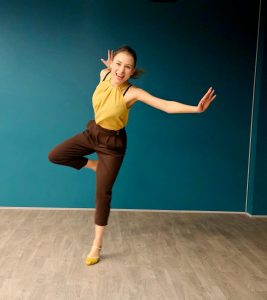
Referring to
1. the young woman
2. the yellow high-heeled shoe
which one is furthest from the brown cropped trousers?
the yellow high-heeled shoe

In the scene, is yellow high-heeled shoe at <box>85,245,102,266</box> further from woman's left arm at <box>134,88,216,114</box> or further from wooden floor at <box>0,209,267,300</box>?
woman's left arm at <box>134,88,216,114</box>

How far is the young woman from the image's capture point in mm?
2578

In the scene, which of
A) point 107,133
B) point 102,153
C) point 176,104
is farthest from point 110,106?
point 176,104

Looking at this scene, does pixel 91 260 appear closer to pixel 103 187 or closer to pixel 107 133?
pixel 103 187

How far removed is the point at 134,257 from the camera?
2.73 meters

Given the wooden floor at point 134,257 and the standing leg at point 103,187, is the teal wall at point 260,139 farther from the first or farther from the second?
the standing leg at point 103,187

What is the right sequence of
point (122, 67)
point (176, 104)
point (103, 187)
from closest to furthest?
point (176, 104)
point (122, 67)
point (103, 187)

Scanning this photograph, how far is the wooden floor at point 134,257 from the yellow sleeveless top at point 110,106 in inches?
37.5

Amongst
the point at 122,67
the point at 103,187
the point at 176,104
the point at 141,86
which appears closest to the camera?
the point at 176,104

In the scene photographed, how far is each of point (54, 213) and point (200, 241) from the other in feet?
4.88

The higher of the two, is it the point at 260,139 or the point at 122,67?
the point at 122,67

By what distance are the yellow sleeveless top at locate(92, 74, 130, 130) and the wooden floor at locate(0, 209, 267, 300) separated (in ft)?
3.12

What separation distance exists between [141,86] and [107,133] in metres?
1.34

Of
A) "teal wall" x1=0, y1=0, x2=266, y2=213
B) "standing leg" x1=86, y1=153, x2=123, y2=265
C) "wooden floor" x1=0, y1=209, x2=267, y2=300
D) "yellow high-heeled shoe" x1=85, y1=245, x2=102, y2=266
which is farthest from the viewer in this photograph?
"teal wall" x1=0, y1=0, x2=266, y2=213
